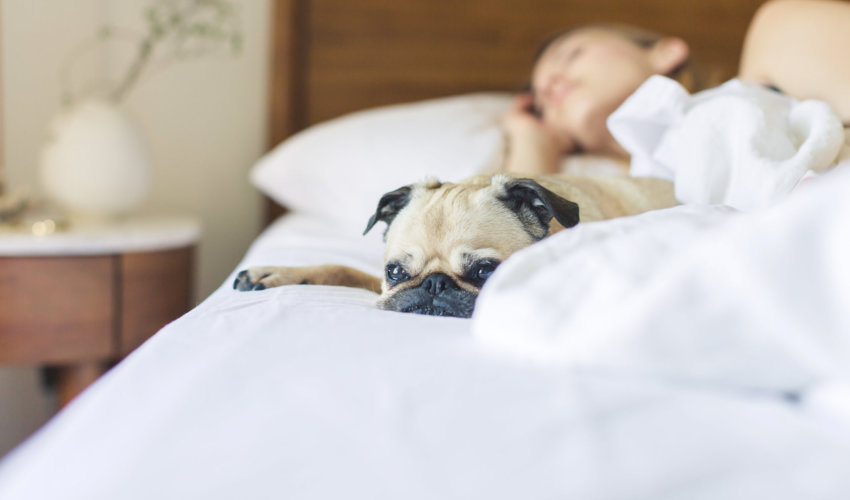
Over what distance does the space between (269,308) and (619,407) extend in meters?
0.42

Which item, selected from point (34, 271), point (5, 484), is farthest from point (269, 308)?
point (34, 271)

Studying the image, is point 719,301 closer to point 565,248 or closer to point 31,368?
point 565,248

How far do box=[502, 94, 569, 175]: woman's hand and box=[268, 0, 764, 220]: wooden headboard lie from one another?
→ 0.61 metres

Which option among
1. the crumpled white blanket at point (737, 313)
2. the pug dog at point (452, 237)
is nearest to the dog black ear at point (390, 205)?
the pug dog at point (452, 237)

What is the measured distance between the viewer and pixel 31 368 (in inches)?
81.1

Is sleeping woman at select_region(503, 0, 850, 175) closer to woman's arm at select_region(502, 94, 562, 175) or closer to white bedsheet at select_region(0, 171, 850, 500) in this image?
woman's arm at select_region(502, 94, 562, 175)

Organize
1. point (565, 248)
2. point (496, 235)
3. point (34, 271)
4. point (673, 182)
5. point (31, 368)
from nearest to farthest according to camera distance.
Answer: point (565, 248), point (496, 235), point (673, 182), point (34, 271), point (31, 368)

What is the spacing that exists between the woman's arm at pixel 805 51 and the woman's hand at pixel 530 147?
0.46 m

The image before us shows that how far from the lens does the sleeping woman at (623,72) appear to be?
1.43 metres

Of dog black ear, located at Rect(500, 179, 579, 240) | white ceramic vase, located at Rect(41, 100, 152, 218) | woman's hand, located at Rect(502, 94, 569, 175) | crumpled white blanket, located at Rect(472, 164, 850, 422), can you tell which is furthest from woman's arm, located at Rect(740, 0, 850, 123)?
white ceramic vase, located at Rect(41, 100, 152, 218)

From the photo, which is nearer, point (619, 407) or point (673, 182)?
point (619, 407)

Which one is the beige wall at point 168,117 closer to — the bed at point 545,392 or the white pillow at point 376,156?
the white pillow at point 376,156

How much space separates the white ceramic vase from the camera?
186 centimetres

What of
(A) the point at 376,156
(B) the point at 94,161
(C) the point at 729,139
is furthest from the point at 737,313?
(B) the point at 94,161
